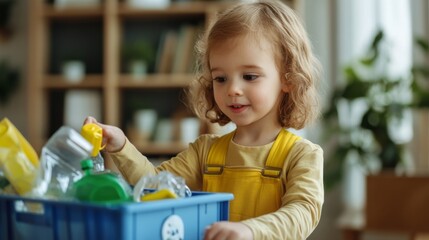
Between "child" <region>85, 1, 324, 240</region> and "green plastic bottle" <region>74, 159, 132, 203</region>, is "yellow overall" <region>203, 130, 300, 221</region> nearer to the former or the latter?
"child" <region>85, 1, 324, 240</region>

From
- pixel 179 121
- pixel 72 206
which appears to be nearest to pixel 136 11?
pixel 179 121

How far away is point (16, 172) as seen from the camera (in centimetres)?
111

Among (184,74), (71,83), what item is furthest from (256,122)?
(71,83)

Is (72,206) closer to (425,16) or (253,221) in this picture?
(253,221)

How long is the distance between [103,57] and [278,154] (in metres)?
3.62

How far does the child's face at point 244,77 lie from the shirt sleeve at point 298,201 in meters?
0.12

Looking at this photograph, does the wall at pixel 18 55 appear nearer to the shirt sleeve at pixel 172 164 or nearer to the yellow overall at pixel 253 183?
the shirt sleeve at pixel 172 164

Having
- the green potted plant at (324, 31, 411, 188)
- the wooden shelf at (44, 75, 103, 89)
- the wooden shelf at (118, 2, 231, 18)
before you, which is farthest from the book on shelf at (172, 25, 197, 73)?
the green potted plant at (324, 31, 411, 188)

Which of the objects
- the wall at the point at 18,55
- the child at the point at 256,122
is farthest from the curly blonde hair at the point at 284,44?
the wall at the point at 18,55

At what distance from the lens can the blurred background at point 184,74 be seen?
4223 millimetres

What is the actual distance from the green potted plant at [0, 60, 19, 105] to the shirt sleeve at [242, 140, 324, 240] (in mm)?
3957

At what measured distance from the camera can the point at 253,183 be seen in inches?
51.6

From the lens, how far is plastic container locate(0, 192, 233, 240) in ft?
3.14

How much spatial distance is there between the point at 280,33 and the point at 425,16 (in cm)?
337
